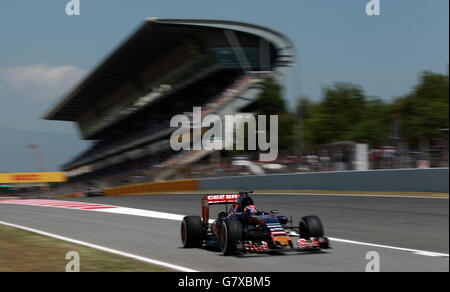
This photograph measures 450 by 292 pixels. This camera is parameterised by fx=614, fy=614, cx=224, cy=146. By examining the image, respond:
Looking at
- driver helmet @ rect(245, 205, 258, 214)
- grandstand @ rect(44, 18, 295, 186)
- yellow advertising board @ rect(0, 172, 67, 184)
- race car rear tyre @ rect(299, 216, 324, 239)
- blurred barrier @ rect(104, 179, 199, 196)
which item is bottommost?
yellow advertising board @ rect(0, 172, 67, 184)

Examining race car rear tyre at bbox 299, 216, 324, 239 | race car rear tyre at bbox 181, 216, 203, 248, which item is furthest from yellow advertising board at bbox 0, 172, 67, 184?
race car rear tyre at bbox 299, 216, 324, 239

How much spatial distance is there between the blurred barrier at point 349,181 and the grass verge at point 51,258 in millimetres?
9765

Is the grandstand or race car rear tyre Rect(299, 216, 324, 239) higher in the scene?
the grandstand

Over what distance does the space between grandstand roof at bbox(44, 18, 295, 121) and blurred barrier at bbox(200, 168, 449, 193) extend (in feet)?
52.4

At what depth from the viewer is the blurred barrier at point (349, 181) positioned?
1656 centimetres

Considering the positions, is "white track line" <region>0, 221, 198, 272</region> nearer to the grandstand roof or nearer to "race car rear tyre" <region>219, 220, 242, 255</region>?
"race car rear tyre" <region>219, 220, 242, 255</region>

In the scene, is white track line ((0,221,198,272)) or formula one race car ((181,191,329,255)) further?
formula one race car ((181,191,329,255))

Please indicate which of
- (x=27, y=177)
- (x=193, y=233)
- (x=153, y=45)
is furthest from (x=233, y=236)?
(x=27, y=177)

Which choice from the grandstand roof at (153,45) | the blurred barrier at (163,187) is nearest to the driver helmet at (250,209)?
the blurred barrier at (163,187)

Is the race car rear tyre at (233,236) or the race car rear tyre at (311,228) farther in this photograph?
the race car rear tyre at (311,228)

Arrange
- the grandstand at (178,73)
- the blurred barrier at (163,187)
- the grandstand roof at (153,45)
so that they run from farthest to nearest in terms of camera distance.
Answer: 1. the grandstand roof at (153,45)
2. the grandstand at (178,73)
3. the blurred barrier at (163,187)

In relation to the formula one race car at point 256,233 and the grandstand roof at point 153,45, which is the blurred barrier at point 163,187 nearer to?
the grandstand roof at point 153,45

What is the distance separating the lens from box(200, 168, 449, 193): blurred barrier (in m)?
16.6

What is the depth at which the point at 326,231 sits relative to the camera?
11758mm
